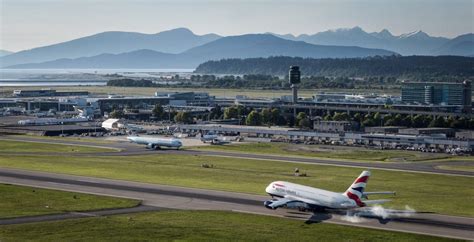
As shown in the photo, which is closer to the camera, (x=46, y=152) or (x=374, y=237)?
(x=374, y=237)

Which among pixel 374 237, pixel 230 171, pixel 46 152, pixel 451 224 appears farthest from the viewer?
pixel 46 152

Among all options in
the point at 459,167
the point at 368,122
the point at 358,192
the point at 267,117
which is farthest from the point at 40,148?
the point at 368,122

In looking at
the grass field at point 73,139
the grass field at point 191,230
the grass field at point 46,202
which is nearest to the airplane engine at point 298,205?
the grass field at point 191,230

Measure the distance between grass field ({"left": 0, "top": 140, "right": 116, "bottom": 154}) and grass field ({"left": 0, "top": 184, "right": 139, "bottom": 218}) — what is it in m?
41.6

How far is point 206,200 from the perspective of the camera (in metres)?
73.0

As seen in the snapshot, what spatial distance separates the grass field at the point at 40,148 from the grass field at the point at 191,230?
2277 inches

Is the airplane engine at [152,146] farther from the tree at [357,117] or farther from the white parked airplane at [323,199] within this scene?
the tree at [357,117]

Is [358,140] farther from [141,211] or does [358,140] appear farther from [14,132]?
[141,211]

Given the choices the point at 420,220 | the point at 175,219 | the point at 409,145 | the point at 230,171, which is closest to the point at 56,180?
the point at 230,171

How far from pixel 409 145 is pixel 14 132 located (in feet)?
251

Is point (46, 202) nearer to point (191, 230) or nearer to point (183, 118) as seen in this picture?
point (191, 230)

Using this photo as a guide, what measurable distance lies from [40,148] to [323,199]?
68.1 m

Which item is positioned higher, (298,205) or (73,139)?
(73,139)

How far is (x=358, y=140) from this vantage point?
5472 inches
